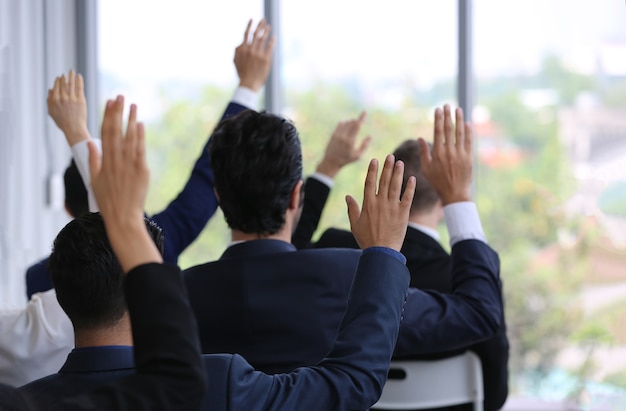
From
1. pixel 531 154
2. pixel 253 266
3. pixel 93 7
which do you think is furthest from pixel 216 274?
pixel 93 7

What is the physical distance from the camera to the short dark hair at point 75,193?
106 inches

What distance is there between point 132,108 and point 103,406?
351 millimetres

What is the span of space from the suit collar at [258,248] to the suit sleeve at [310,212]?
804 mm

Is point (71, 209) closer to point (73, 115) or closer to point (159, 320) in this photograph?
point (73, 115)

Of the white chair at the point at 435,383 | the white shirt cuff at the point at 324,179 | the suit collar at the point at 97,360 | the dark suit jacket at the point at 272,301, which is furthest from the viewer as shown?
the white shirt cuff at the point at 324,179

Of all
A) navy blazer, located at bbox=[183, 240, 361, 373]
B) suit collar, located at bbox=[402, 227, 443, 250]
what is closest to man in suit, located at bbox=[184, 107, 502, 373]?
navy blazer, located at bbox=[183, 240, 361, 373]

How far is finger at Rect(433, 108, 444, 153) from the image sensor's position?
2.08 meters

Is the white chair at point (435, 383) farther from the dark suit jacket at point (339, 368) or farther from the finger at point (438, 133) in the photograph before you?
the dark suit jacket at point (339, 368)

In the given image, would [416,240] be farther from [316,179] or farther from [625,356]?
[625,356]

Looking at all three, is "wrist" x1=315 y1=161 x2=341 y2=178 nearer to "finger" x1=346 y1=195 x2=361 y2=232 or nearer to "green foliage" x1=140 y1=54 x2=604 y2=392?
"green foliage" x1=140 y1=54 x2=604 y2=392

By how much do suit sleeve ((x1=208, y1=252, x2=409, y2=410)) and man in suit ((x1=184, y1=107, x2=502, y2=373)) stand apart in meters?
0.40

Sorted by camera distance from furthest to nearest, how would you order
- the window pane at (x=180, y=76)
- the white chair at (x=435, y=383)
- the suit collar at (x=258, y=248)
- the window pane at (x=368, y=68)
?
the window pane at (x=180, y=76)
the window pane at (x=368, y=68)
the white chair at (x=435, y=383)
the suit collar at (x=258, y=248)

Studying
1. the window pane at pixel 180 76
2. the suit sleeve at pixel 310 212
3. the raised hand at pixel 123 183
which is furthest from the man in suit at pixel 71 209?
the window pane at pixel 180 76

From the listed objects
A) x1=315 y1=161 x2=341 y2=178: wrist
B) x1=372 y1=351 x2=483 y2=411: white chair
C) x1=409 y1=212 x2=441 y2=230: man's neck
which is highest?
x1=315 y1=161 x2=341 y2=178: wrist
